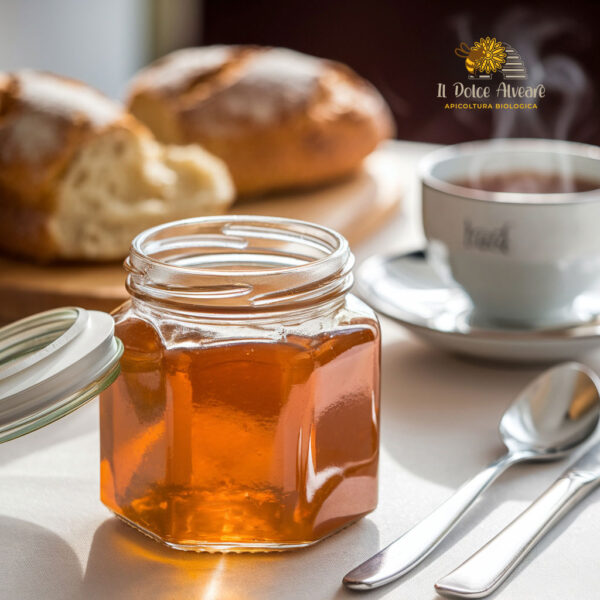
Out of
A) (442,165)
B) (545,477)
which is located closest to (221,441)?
(545,477)

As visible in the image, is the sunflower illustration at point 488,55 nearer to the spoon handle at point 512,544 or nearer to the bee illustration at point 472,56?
the bee illustration at point 472,56

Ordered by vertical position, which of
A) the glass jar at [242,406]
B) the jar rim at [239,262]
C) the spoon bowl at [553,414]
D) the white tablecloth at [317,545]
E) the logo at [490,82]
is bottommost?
the white tablecloth at [317,545]

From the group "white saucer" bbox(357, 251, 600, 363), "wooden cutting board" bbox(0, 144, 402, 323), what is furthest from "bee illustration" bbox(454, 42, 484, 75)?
"wooden cutting board" bbox(0, 144, 402, 323)

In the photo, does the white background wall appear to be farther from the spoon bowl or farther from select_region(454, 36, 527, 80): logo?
the spoon bowl

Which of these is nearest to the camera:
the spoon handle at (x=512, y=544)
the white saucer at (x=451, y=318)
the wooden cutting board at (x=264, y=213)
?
the spoon handle at (x=512, y=544)

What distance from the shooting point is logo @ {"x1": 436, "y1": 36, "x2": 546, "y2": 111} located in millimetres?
1024

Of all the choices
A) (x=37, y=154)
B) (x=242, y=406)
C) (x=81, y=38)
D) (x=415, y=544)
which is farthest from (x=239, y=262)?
(x=81, y=38)

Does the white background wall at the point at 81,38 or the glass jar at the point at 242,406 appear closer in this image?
the glass jar at the point at 242,406

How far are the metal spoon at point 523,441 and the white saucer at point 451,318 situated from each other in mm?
73

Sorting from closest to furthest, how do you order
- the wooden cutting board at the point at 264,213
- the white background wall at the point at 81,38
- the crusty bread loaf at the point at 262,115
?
the wooden cutting board at the point at 264,213 → the crusty bread loaf at the point at 262,115 → the white background wall at the point at 81,38

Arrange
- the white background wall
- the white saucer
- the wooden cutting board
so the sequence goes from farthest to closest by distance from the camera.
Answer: the white background wall
the wooden cutting board
the white saucer

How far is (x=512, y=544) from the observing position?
68 centimetres

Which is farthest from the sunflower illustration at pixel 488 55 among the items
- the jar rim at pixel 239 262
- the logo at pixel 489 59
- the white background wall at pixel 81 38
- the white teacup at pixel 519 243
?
the white background wall at pixel 81 38

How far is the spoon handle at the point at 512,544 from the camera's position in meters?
0.63
